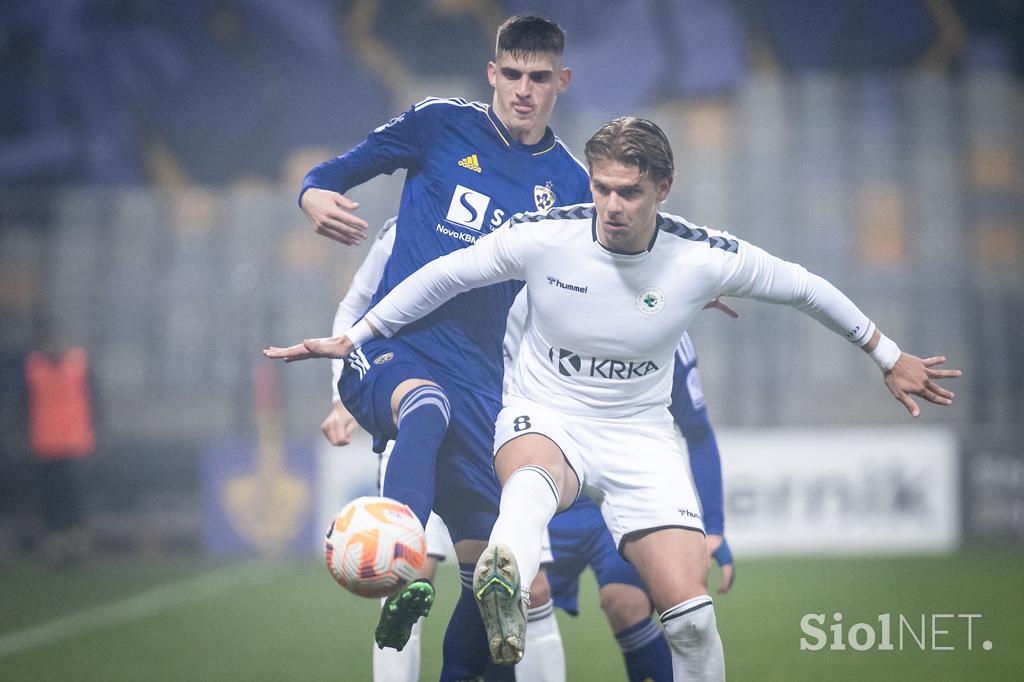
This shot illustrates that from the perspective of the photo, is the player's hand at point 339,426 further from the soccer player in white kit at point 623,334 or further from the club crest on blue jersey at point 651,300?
the club crest on blue jersey at point 651,300

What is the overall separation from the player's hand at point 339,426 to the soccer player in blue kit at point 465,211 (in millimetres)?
408

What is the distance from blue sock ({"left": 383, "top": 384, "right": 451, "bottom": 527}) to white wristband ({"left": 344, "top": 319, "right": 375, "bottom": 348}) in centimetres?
33

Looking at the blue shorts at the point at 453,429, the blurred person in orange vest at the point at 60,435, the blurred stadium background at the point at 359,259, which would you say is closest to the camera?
the blue shorts at the point at 453,429

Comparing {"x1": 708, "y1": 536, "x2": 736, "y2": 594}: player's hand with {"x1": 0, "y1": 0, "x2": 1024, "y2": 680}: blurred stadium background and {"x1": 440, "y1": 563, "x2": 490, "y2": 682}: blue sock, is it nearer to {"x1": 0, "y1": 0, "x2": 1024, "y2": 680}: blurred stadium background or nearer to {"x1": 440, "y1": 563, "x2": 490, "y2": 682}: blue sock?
{"x1": 440, "y1": 563, "x2": 490, "y2": 682}: blue sock

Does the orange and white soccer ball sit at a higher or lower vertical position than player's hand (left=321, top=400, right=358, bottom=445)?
lower

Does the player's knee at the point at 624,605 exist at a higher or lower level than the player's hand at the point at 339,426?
lower

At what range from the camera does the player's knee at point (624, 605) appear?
16.2ft

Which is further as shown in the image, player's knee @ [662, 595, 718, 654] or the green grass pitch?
the green grass pitch

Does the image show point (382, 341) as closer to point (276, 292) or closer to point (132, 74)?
point (276, 292)

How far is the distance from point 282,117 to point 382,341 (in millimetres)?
12303

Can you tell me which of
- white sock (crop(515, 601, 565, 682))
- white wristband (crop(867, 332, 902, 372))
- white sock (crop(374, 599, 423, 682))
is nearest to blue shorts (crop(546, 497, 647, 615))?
white sock (crop(515, 601, 565, 682))

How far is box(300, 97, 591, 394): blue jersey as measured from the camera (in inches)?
182

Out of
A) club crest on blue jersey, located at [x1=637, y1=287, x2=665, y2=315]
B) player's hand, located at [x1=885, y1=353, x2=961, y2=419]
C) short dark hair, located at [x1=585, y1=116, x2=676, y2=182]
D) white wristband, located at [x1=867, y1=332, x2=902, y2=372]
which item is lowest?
player's hand, located at [x1=885, y1=353, x2=961, y2=419]

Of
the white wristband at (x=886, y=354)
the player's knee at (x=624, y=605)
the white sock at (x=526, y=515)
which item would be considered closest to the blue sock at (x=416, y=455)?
the white sock at (x=526, y=515)
